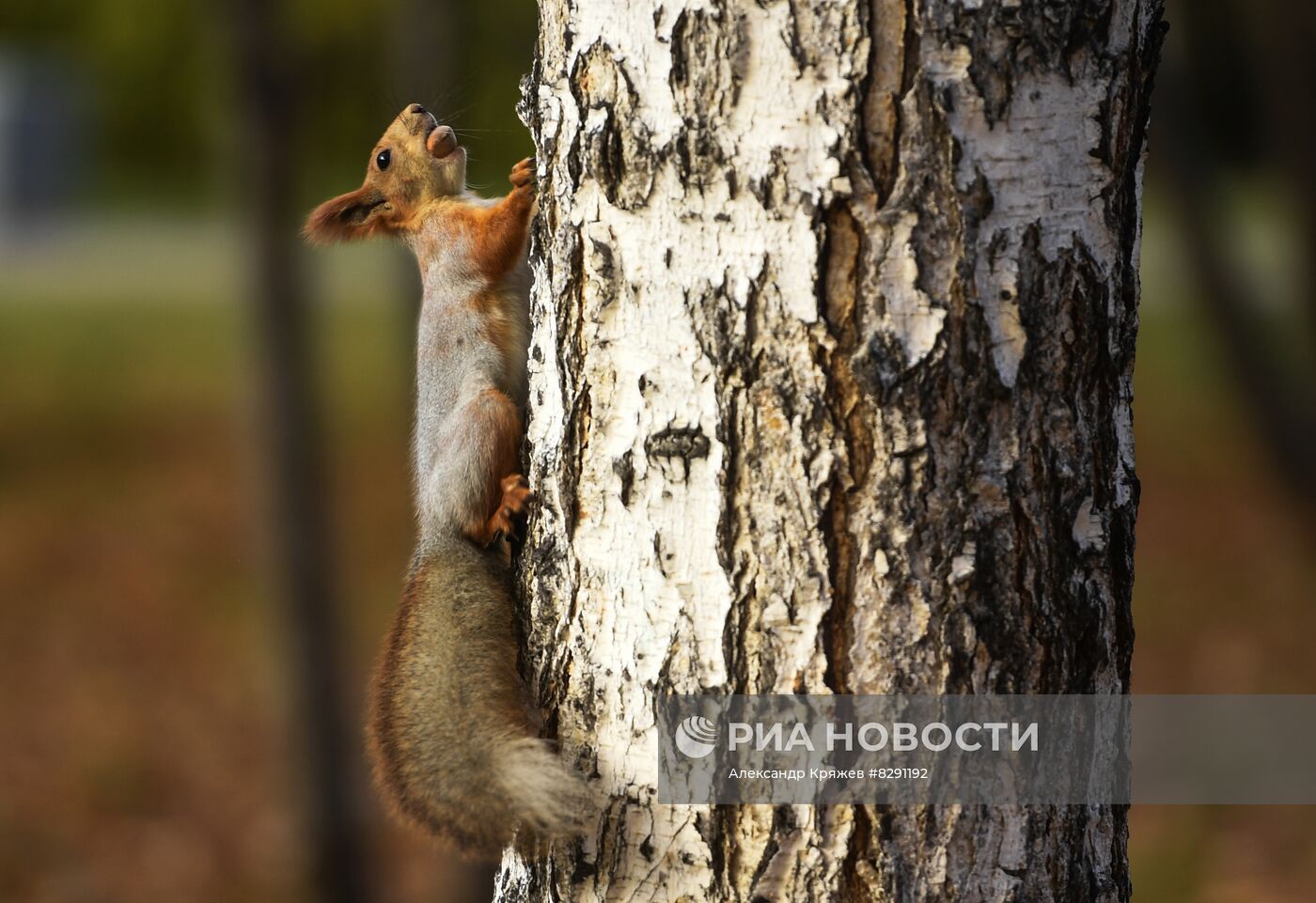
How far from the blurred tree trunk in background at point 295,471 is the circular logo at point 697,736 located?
4.30 meters

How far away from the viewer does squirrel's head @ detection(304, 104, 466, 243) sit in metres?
3.00

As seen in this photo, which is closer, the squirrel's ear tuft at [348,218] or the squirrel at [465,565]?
the squirrel at [465,565]

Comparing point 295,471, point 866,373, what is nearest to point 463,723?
point 866,373

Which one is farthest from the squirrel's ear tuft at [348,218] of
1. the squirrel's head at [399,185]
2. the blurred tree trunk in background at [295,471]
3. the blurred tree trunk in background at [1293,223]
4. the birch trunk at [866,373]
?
the blurred tree trunk in background at [1293,223]

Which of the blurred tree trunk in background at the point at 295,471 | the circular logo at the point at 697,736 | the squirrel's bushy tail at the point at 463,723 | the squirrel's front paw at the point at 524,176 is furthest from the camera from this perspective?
the blurred tree trunk in background at the point at 295,471

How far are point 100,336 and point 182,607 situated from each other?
21.1ft

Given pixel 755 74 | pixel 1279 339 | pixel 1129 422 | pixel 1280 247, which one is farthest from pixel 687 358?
pixel 1280 247

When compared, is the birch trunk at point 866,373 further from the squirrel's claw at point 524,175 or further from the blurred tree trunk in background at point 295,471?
the blurred tree trunk in background at point 295,471

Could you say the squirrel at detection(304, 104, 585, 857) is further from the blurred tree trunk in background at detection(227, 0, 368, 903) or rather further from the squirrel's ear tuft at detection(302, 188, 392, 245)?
the blurred tree trunk in background at detection(227, 0, 368, 903)

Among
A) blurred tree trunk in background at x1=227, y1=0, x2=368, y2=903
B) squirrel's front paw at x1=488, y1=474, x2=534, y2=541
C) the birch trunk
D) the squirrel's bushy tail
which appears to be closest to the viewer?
the birch trunk

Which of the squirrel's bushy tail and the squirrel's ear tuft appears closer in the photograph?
the squirrel's bushy tail

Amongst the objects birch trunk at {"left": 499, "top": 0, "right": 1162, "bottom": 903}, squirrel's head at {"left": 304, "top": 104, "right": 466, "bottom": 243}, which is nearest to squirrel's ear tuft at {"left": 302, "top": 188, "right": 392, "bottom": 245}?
squirrel's head at {"left": 304, "top": 104, "right": 466, "bottom": 243}

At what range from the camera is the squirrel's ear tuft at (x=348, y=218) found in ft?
9.83

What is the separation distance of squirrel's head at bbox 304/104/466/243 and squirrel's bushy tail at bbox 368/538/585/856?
975 millimetres
